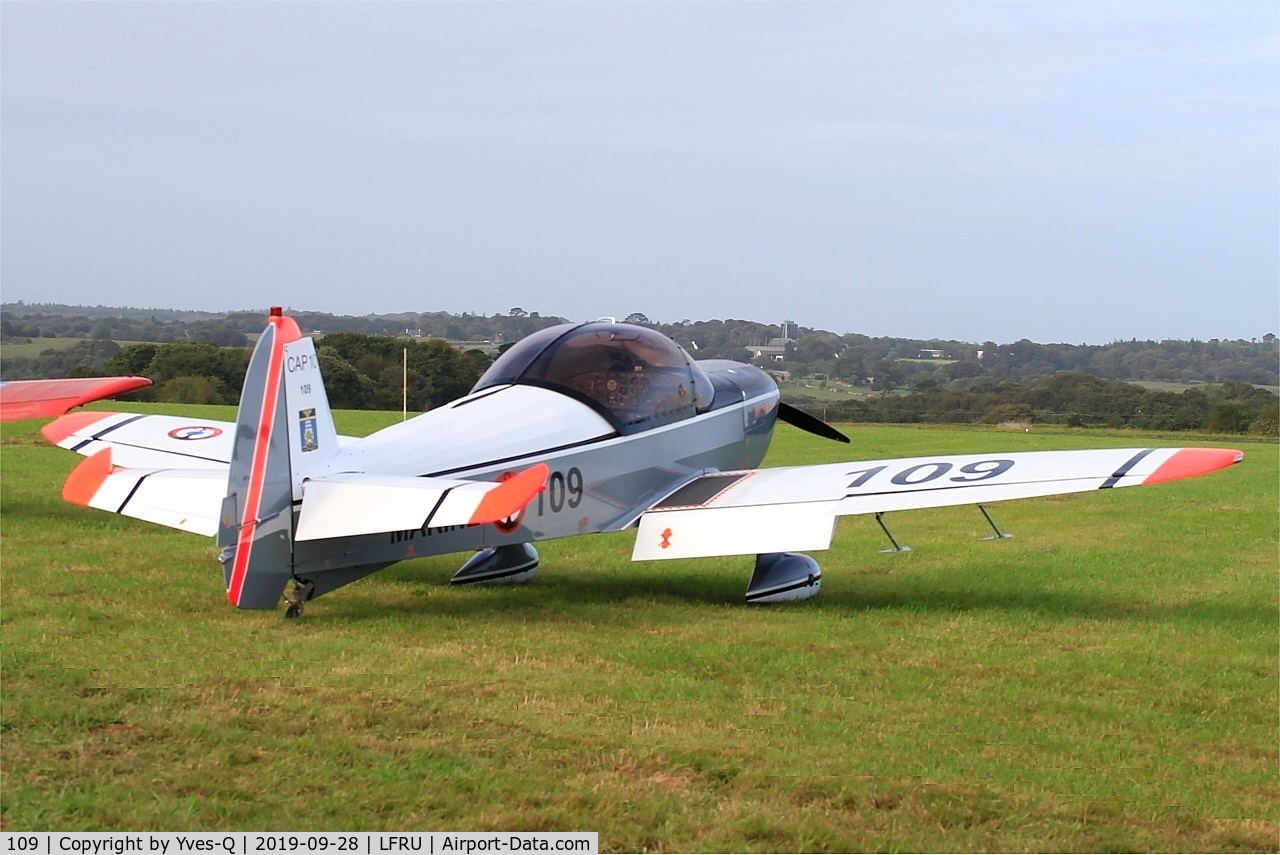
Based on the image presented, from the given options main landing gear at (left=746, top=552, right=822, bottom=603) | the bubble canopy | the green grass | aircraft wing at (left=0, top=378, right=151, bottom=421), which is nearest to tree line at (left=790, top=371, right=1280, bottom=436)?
the green grass

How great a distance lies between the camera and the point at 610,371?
31.8 feet

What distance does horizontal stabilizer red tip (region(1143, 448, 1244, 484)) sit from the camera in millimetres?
8297

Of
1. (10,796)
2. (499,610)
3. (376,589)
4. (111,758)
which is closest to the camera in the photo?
(10,796)

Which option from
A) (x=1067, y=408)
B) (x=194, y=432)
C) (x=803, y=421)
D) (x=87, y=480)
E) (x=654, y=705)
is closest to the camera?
(x=654, y=705)

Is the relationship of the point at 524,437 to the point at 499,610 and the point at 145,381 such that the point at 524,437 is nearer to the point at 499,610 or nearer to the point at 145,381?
the point at 499,610

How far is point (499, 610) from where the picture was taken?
8.51m

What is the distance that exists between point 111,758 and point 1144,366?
82023 millimetres

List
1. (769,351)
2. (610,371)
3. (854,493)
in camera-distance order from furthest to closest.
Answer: (769,351) → (610,371) → (854,493)

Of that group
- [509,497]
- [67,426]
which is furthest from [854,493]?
[67,426]

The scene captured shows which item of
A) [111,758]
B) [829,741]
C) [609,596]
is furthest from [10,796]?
[609,596]

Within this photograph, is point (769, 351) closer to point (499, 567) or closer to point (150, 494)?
point (499, 567)

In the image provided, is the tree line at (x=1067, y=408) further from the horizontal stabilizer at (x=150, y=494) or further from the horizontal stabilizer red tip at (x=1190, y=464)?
the horizontal stabilizer at (x=150, y=494)

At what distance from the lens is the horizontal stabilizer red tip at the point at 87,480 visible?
26.6 feet

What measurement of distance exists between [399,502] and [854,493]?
10.8 ft
